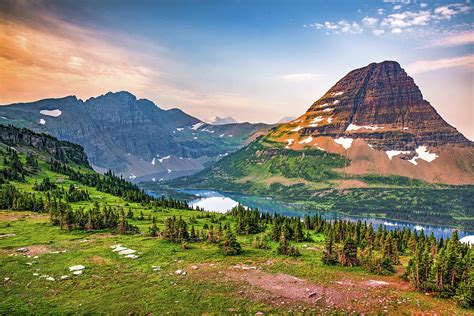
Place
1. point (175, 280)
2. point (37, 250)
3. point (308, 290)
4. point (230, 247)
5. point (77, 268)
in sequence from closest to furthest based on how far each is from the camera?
point (308, 290) < point (175, 280) < point (77, 268) < point (37, 250) < point (230, 247)

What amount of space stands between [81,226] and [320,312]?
6038cm

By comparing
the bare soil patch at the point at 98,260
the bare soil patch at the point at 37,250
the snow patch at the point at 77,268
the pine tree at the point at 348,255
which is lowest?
the bare soil patch at the point at 37,250

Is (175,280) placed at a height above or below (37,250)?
above

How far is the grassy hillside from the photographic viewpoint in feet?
128

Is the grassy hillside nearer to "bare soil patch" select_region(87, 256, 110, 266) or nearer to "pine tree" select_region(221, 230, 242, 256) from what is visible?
"bare soil patch" select_region(87, 256, 110, 266)

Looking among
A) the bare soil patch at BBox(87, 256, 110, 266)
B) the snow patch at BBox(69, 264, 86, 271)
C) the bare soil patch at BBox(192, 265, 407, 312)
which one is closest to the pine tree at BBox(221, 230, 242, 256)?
the bare soil patch at BBox(192, 265, 407, 312)

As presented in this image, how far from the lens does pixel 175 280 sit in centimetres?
4684

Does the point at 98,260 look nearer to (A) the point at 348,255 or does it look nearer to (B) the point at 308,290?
(B) the point at 308,290

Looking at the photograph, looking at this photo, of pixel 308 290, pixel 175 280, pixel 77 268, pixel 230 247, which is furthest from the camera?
pixel 230 247

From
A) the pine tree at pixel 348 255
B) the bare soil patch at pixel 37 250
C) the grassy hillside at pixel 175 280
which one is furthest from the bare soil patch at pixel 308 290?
the bare soil patch at pixel 37 250

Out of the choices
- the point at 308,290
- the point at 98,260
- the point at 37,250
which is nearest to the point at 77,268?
the point at 98,260

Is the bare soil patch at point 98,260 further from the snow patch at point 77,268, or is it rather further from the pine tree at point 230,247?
the pine tree at point 230,247

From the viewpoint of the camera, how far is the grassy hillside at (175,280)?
3900 centimetres

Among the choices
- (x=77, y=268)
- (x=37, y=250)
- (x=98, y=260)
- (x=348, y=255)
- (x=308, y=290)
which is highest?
(x=348, y=255)
